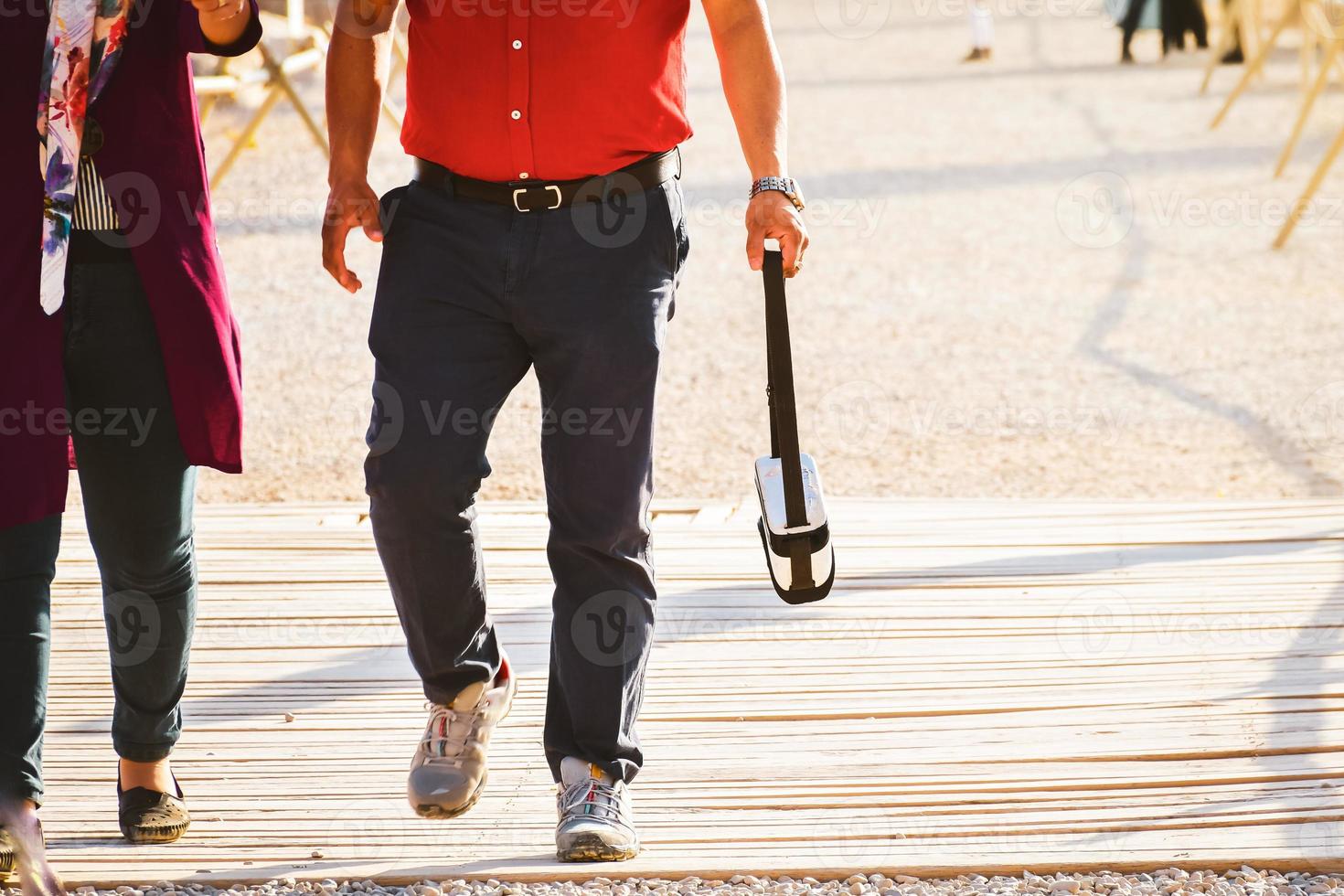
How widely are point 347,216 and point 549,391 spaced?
45 cm

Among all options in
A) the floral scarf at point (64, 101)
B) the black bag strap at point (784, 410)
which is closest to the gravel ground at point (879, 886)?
the black bag strap at point (784, 410)

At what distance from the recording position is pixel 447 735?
98.7 inches

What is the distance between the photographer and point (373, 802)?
2641 millimetres

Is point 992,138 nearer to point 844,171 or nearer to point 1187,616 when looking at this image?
point 844,171

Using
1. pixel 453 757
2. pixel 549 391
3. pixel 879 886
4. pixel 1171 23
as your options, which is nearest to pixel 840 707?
pixel 879 886

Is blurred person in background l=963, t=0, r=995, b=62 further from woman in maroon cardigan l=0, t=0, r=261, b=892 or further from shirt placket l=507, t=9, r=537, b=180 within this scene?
woman in maroon cardigan l=0, t=0, r=261, b=892

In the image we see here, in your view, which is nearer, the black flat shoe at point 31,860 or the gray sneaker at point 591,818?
the black flat shoe at point 31,860

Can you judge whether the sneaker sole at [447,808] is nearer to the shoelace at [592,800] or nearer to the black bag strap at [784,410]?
the shoelace at [592,800]

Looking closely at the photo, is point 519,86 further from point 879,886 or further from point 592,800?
point 879,886

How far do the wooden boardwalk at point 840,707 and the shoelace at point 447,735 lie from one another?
15cm

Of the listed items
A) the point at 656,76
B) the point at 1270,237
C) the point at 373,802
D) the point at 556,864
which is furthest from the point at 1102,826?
the point at 1270,237

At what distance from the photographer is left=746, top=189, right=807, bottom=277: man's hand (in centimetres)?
→ 230

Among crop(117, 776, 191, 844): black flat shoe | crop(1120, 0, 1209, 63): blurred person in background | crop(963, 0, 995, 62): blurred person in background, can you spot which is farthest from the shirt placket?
crop(1120, 0, 1209, 63): blurred person in background

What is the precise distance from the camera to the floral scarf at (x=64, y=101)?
212 cm
